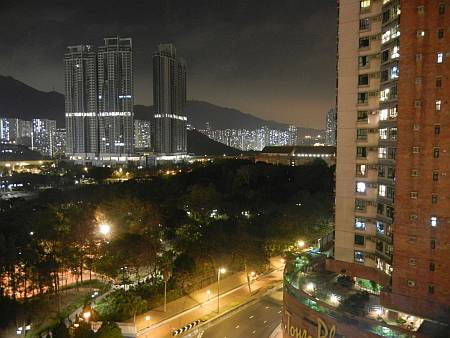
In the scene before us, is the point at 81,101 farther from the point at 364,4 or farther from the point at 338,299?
the point at 338,299

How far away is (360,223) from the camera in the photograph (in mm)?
13156

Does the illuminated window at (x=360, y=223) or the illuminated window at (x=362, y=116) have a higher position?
the illuminated window at (x=362, y=116)

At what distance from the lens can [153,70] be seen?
7362 cm

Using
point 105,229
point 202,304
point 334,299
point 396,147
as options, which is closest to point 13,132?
point 105,229

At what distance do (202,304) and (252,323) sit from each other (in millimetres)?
2313

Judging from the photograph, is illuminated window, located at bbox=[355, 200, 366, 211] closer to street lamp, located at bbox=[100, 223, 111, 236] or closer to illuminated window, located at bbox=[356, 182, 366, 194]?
illuminated window, located at bbox=[356, 182, 366, 194]

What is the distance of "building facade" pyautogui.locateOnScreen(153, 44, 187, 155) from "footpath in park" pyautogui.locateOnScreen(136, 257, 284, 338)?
2361 inches

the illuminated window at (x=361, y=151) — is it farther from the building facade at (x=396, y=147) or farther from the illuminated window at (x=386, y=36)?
the illuminated window at (x=386, y=36)

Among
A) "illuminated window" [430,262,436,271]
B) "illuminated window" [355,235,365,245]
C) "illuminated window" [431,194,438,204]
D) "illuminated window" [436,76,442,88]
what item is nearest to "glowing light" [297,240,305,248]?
"illuminated window" [355,235,365,245]

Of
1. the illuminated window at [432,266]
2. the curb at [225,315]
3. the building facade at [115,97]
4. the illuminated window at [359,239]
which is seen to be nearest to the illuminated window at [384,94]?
the illuminated window at [359,239]

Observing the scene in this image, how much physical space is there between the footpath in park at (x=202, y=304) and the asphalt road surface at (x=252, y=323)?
1.82 feet

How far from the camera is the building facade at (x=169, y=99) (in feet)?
240

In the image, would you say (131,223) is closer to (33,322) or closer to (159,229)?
(159,229)

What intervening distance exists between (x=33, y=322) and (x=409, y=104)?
13.1 meters
